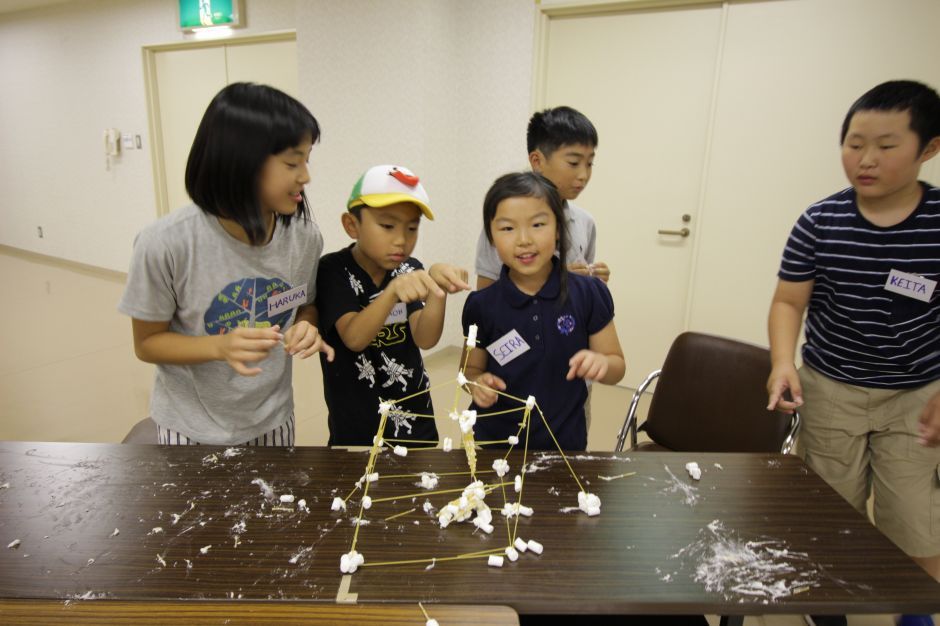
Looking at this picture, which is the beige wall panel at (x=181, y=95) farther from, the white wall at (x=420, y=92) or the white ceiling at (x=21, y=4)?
the white ceiling at (x=21, y=4)

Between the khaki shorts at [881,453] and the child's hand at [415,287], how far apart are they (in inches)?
49.5

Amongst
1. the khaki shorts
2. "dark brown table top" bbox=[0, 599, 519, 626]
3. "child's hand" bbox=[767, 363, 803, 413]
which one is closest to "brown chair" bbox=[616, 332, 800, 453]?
the khaki shorts

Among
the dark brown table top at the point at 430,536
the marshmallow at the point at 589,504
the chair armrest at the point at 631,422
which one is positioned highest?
Answer: the marshmallow at the point at 589,504

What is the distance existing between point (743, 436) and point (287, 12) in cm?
524

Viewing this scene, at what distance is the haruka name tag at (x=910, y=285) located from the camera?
1.48 meters

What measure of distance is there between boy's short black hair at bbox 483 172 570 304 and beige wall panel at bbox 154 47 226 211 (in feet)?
17.8

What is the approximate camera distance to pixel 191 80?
6.09m

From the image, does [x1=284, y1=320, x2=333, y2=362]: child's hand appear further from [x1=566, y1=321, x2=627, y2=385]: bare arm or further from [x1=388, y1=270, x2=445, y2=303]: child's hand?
[x1=566, y1=321, x2=627, y2=385]: bare arm

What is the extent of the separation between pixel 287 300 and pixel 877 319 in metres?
1.66

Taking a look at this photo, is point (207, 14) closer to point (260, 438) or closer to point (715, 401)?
point (260, 438)

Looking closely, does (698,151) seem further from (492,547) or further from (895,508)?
(492,547)

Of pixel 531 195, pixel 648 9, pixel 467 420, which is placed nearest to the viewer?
pixel 467 420

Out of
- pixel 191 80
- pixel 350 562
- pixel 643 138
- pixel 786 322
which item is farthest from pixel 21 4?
pixel 786 322

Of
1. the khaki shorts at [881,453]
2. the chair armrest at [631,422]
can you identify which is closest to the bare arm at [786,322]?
the khaki shorts at [881,453]
